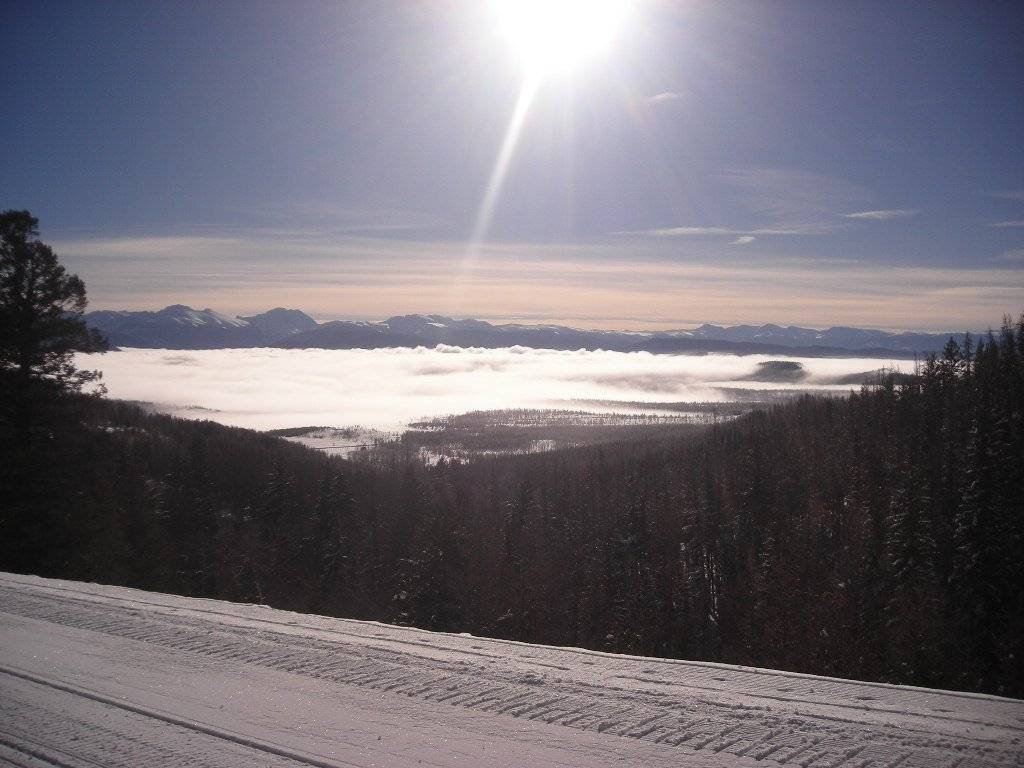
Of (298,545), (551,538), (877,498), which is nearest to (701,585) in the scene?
(877,498)

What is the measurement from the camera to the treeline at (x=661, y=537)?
762 inches

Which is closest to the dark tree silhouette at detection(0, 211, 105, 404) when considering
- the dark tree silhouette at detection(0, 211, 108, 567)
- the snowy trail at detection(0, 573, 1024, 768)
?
the dark tree silhouette at detection(0, 211, 108, 567)

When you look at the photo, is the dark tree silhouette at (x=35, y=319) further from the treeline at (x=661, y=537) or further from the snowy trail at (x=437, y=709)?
the snowy trail at (x=437, y=709)

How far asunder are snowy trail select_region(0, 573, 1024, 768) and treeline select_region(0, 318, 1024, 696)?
4.12 meters

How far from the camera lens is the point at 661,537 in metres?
62.7

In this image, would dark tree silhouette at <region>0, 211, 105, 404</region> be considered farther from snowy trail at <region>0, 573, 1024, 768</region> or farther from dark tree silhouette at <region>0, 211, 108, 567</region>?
snowy trail at <region>0, 573, 1024, 768</region>

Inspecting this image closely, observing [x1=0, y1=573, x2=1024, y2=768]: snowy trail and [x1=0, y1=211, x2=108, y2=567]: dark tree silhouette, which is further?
[x1=0, y1=211, x2=108, y2=567]: dark tree silhouette

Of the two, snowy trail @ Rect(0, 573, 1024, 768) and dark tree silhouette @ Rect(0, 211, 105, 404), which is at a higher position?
dark tree silhouette @ Rect(0, 211, 105, 404)

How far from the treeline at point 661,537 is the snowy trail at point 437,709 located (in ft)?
13.5

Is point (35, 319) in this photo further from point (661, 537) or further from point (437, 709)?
point (661, 537)

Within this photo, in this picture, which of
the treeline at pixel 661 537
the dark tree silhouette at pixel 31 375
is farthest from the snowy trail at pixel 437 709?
the dark tree silhouette at pixel 31 375

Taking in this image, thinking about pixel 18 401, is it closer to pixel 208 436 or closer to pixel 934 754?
pixel 934 754

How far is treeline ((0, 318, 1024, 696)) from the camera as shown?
19.3m

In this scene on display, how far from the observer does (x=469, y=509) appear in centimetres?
8212
